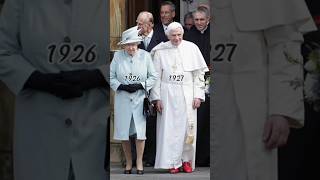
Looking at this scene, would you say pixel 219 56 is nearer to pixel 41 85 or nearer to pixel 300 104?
pixel 300 104

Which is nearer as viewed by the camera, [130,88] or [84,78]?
[84,78]

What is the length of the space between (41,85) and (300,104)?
1159 mm

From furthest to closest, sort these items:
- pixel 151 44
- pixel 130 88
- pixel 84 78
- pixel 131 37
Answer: pixel 151 44, pixel 131 37, pixel 130 88, pixel 84 78

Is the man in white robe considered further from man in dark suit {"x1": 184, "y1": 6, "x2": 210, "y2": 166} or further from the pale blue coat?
man in dark suit {"x1": 184, "y1": 6, "x2": 210, "y2": 166}

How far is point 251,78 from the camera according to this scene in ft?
14.5

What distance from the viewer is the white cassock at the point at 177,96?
10.3m

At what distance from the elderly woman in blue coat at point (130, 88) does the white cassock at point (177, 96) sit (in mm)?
143

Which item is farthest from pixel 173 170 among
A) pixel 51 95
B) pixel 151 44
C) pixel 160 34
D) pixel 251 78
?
pixel 251 78

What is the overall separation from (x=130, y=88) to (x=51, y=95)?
5.78 meters

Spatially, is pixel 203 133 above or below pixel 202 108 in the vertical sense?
below

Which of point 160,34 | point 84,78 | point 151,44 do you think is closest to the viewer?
point 84,78

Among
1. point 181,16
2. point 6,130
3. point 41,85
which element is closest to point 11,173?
point 6,130

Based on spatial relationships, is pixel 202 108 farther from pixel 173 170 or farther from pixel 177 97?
pixel 173 170

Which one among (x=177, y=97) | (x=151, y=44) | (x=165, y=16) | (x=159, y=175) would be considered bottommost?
(x=159, y=175)
